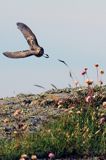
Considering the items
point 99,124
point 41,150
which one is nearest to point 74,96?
point 99,124

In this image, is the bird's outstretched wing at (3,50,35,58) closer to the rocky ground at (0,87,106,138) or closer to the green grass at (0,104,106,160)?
the rocky ground at (0,87,106,138)

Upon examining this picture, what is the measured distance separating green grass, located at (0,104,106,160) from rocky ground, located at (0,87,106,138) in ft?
1.42

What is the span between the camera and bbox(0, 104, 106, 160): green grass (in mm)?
10203

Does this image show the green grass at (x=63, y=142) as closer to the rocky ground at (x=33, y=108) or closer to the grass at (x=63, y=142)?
the grass at (x=63, y=142)

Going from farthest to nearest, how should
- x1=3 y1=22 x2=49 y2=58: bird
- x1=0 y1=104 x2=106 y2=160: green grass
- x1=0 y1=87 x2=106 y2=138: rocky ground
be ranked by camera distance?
x1=3 y1=22 x2=49 y2=58: bird, x1=0 y1=87 x2=106 y2=138: rocky ground, x1=0 y1=104 x2=106 y2=160: green grass

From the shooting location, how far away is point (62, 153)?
10.2 metres

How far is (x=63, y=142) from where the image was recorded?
10.4m

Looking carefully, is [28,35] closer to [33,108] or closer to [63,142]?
[33,108]

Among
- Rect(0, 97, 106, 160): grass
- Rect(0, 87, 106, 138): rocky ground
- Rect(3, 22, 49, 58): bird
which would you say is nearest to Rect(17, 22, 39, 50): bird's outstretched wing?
Rect(3, 22, 49, 58): bird

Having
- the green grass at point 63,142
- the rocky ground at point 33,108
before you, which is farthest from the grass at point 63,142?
the rocky ground at point 33,108

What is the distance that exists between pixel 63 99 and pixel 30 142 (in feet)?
10.6

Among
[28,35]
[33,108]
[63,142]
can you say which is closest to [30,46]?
[28,35]

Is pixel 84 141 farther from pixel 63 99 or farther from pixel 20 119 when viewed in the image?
pixel 63 99

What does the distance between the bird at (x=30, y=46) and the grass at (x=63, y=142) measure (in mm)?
1896
